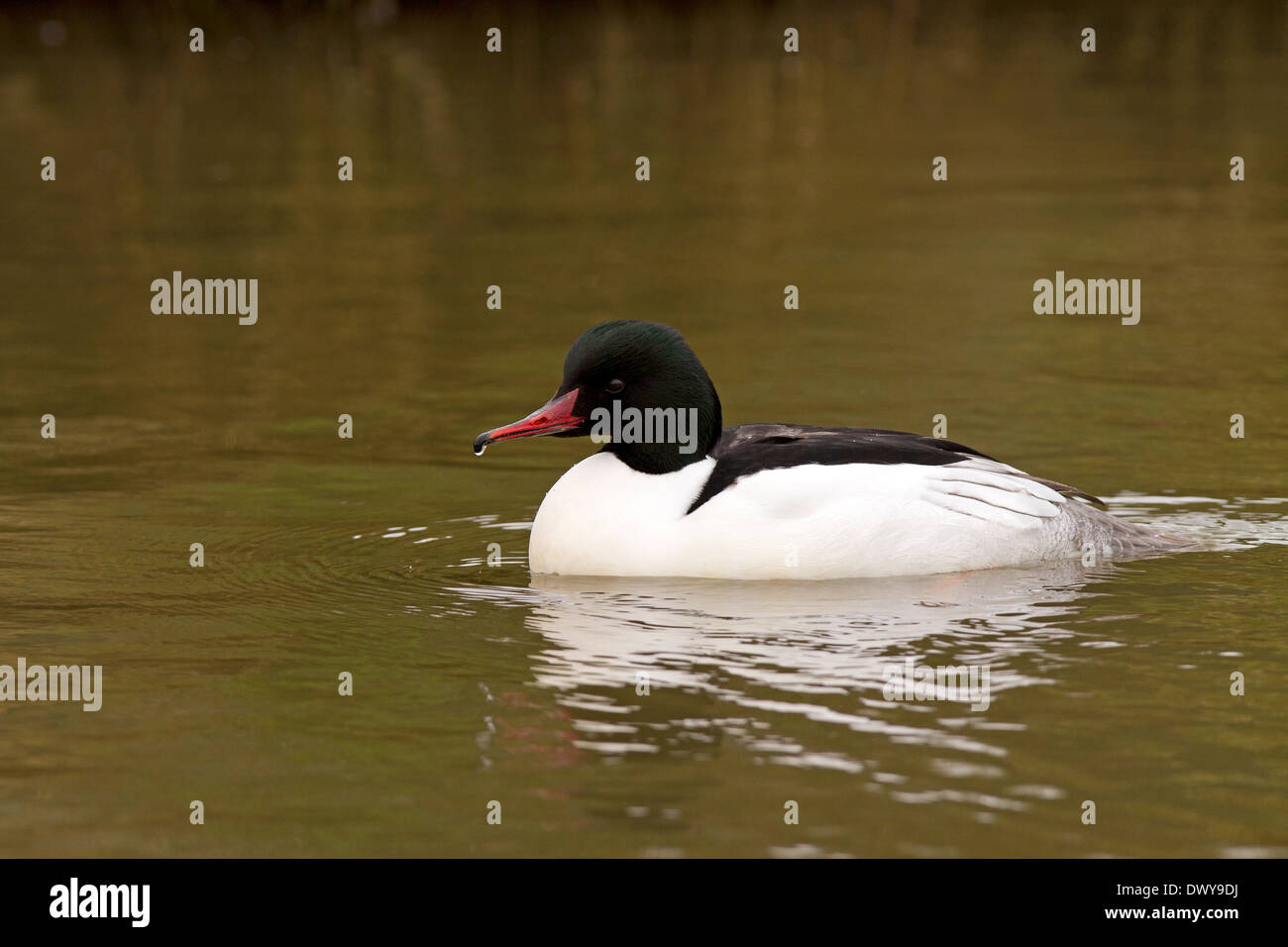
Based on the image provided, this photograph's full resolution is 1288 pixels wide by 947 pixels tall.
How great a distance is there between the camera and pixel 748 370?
14.8 metres

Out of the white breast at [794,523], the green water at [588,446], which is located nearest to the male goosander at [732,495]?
the white breast at [794,523]

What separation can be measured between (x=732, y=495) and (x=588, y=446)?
4.05 metres

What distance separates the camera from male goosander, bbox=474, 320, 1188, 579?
9539 mm

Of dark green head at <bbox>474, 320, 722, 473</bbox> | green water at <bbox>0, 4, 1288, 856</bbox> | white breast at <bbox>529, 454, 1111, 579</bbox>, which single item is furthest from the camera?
dark green head at <bbox>474, 320, 722, 473</bbox>

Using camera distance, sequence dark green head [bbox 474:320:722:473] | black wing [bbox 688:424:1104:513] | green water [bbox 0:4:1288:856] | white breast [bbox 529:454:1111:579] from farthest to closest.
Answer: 1. dark green head [bbox 474:320:722:473]
2. black wing [bbox 688:424:1104:513]
3. white breast [bbox 529:454:1111:579]
4. green water [bbox 0:4:1288:856]

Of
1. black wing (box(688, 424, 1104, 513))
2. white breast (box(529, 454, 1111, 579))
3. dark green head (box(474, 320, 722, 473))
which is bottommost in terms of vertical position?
white breast (box(529, 454, 1111, 579))

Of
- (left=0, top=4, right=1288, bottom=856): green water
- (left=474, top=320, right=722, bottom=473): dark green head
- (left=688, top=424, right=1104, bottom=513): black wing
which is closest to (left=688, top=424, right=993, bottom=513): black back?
(left=688, top=424, right=1104, bottom=513): black wing

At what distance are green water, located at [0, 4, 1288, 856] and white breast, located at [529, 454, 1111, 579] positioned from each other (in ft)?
0.49

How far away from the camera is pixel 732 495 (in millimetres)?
9539

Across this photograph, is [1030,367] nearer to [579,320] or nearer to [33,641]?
[579,320]

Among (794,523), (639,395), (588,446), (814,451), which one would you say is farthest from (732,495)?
(588,446)

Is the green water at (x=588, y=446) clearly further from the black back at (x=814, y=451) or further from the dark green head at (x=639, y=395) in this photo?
the dark green head at (x=639, y=395)

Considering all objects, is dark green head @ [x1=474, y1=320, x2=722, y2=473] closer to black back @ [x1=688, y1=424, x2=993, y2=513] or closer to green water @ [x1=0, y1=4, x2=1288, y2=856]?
black back @ [x1=688, y1=424, x2=993, y2=513]

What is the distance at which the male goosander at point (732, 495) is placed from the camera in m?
9.54
